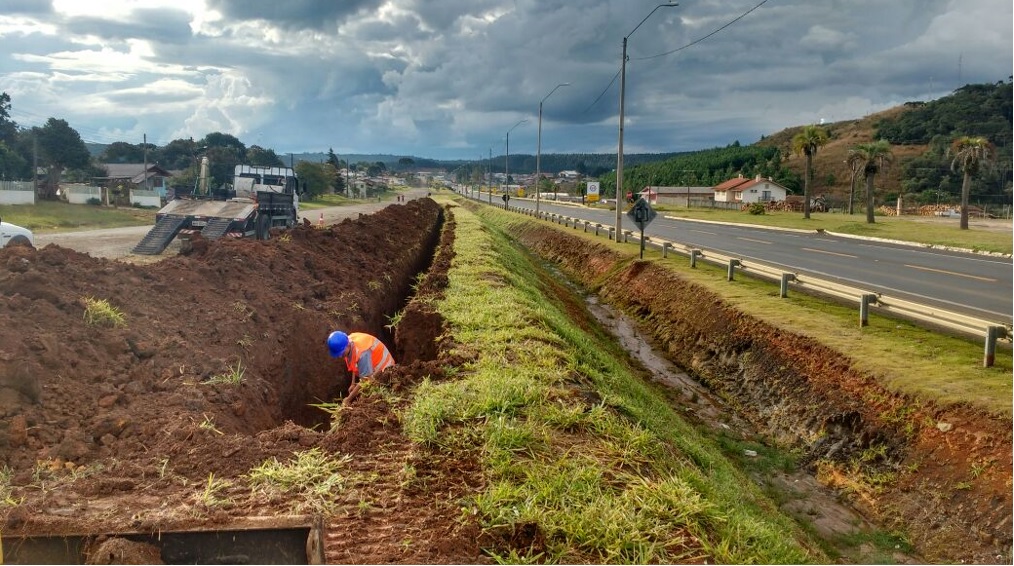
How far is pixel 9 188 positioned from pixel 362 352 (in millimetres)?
42441

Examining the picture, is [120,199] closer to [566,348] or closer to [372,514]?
[566,348]

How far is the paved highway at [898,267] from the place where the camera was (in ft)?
47.2

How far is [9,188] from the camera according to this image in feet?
135

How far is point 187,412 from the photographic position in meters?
6.27

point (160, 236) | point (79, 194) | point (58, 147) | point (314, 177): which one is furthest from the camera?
point (314, 177)

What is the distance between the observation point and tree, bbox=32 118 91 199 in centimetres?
5597

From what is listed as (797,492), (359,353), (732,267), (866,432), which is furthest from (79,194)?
(866,432)

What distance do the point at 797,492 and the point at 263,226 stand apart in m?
20.0

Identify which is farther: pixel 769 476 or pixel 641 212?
pixel 641 212

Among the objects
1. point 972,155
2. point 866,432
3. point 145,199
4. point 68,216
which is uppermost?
point 972,155

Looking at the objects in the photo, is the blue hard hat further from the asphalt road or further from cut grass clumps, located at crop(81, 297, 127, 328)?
the asphalt road

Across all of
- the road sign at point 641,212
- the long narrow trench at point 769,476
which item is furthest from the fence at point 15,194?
the long narrow trench at point 769,476

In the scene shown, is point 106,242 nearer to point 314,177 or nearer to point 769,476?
point 769,476

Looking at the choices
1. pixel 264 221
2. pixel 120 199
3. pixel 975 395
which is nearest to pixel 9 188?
pixel 120 199
